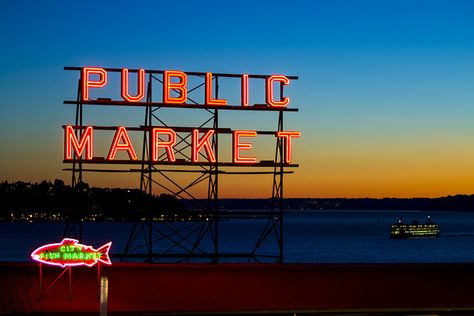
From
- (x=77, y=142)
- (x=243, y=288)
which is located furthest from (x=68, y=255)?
(x=77, y=142)

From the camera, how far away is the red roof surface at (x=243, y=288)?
2397 centimetres

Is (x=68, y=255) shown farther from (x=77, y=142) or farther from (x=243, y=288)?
(x=77, y=142)

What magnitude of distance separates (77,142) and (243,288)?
10.2 m

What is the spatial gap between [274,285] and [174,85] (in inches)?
414

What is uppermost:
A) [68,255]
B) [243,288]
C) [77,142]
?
[77,142]

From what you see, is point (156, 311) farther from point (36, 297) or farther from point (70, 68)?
point (70, 68)

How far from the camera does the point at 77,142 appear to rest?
1291 inches

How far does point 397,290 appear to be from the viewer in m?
26.2

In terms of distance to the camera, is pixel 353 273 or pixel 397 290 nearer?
pixel 397 290

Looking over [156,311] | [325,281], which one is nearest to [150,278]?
[156,311]

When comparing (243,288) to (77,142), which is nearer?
(243,288)

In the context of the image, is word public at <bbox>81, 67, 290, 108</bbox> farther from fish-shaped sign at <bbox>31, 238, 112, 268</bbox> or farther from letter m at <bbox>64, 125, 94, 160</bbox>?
fish-shaped sign at <bbox>31, 238, 112, 268</bbox>

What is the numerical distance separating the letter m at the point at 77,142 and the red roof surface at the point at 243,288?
646 centimetres

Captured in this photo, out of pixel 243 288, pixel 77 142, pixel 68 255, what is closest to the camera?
pixel 68 255
